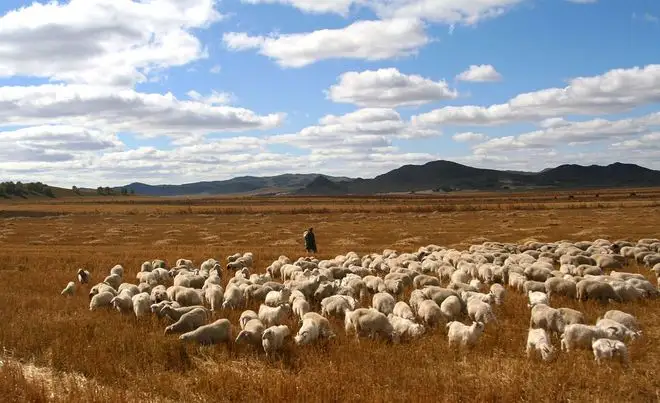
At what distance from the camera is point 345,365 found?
9.26 meters

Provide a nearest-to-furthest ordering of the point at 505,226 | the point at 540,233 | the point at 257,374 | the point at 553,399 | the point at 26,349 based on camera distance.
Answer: the point at 553,399 → the point at 257,374 → the point at 26,349 → the point at 540,233 → the point at 505,226

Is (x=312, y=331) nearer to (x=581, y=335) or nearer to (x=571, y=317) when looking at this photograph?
(x=581, y=335)

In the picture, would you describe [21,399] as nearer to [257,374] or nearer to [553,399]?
[257,374]

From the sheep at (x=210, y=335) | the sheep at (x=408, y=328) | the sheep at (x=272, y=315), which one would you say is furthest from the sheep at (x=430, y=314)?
the sheep at (x=210, y=335)

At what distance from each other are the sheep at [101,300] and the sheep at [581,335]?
11587mm

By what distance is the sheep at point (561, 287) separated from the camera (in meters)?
14.4

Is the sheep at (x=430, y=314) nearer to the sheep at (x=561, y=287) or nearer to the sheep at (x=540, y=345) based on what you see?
the sheep at (x=540, y=345)

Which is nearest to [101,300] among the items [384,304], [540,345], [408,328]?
Result: [384,304]

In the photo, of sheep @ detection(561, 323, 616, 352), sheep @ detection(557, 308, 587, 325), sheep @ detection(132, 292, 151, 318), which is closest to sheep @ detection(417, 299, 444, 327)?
sheep @ detection(557, 308, 587, 325)

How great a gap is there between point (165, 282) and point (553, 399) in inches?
582

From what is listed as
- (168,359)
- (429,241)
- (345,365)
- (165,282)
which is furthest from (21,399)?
(429,241)

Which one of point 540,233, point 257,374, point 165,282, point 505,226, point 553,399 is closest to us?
point 553,399

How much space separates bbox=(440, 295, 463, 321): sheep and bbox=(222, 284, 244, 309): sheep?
→ 5.53 meters

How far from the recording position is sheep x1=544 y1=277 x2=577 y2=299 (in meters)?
14.4
